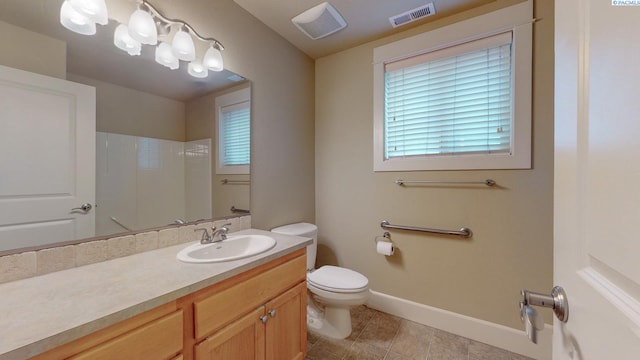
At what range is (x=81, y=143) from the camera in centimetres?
107

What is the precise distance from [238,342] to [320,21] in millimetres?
2123

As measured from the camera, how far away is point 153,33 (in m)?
1.24

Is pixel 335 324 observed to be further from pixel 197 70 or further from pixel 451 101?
pixel 197 70

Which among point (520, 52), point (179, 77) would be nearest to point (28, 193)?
point (179, 77)

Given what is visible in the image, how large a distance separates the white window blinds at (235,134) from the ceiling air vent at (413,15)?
1.32m

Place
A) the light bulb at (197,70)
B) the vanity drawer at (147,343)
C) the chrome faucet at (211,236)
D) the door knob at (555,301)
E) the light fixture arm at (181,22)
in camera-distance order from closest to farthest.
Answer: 1. the door knob at (555,301)
2. the vanity drawer at (147,343)
3. the light fixture arm at (181,22)
4. the chrome faucet at (211,236)
5. the light bulb at (197,70)

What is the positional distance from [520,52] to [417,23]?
0.75m

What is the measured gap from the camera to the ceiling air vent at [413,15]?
1736 millimetres

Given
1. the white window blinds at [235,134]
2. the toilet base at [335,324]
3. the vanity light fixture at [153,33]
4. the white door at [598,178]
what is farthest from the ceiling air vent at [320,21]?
the toilet base at [335,324]

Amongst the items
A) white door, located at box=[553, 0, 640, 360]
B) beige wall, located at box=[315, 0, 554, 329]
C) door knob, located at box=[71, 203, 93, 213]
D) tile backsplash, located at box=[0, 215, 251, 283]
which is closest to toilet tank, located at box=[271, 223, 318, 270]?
beige wall, located at box=[315, 0, 554, 329]

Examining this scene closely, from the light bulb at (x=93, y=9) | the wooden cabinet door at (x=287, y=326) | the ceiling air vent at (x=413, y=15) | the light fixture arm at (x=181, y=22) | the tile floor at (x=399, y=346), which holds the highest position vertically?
the ceiling air vent at (x=413, y=15)

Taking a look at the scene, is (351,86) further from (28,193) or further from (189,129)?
(28,193)

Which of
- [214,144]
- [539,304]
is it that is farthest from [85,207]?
[539,304]

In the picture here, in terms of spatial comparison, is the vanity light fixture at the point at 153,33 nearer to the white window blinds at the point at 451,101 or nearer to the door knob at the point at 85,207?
the door knob at the point at 85,207
